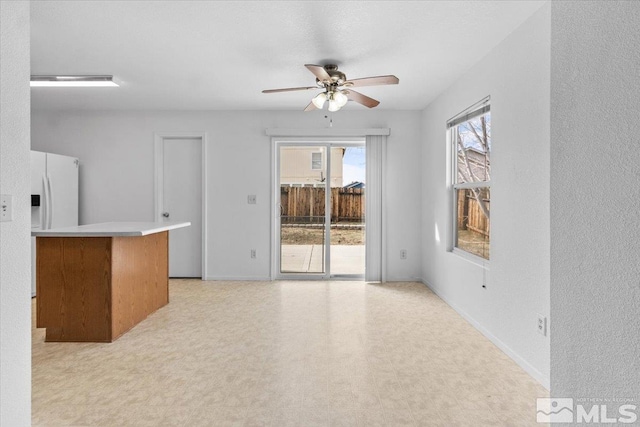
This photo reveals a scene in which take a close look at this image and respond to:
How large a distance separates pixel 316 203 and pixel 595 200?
460 centimetres

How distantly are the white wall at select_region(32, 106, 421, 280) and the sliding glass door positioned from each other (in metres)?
0.24

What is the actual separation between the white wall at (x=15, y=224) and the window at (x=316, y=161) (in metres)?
4.00

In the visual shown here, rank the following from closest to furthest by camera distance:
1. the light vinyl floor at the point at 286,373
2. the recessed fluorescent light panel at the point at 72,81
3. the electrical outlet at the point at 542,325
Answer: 1. the light vinyl floor at the point at 286,373
2. the electrical outlet at the point at 542,325
3. the recessed fluorescent light panel at the point at 72,81

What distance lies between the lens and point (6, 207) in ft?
5.00

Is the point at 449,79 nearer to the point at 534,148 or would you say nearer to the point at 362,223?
the point at 534,148

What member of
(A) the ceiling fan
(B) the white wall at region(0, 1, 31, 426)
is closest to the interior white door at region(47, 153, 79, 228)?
(A) the ceiling fan

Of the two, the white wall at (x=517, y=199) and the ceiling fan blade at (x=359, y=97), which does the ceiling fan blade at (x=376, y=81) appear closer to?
the ceiling fan blade at (x=359, y=97)

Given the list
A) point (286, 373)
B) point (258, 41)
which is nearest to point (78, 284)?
point (286, 373)

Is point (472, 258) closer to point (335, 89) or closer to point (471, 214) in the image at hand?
point (471, 214)

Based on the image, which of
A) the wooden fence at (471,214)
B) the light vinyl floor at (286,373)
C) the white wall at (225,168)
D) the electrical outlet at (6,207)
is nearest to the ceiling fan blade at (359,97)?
the wooden fence at (471,214)

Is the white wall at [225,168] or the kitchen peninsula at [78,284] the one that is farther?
the white wall at [225,168]

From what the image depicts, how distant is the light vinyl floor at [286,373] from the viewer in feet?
6.66

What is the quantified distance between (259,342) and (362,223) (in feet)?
9.28

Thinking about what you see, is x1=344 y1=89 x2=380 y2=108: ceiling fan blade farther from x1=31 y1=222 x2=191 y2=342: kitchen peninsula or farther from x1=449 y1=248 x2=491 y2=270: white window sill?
x1=31 y1=222 x2=191 y2=342: kitchen peninsula
